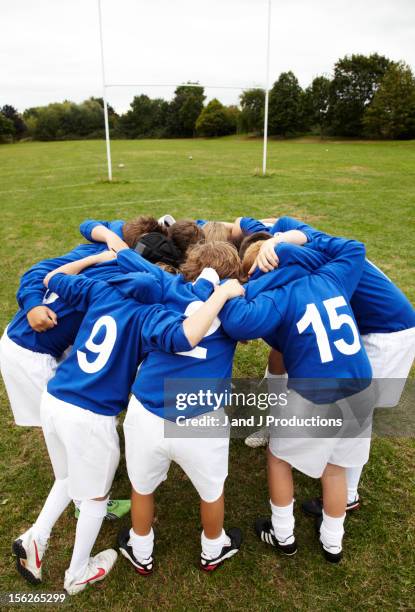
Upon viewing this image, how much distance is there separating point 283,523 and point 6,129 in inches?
1881

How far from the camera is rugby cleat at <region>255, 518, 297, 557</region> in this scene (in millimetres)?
2164

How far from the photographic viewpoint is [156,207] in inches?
376

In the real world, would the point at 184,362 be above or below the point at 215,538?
above

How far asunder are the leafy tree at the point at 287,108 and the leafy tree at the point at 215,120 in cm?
346

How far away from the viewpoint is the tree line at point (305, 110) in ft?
95.0

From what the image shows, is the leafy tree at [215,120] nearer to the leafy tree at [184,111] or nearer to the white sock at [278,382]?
the leafy tree at [184,111]

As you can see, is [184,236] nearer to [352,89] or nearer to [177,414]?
[177,414]

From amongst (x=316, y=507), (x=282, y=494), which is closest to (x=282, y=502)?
(x=282, y=494)

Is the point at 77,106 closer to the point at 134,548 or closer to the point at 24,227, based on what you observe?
the point at 24,227

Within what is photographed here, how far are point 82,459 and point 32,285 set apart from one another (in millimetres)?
880

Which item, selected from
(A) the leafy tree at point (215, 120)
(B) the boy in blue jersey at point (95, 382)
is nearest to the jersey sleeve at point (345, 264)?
(B) the boy in blue jersey at point (95, 382)

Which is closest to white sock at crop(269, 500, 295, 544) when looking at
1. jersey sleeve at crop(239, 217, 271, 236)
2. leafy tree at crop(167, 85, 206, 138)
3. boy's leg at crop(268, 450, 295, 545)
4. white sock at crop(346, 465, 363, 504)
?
boy's leg at crop(268, 450, 295, 545)

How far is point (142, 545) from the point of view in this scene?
202 cm

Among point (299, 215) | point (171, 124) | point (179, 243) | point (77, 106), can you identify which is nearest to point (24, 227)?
point (299, 215)
